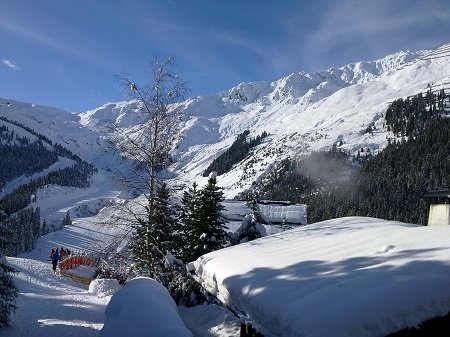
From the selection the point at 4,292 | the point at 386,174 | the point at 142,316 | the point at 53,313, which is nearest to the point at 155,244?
the point at 53,313

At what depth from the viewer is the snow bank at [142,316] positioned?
5.99 meters

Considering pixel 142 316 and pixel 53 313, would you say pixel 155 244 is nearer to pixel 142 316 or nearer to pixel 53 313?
pixel 53 313

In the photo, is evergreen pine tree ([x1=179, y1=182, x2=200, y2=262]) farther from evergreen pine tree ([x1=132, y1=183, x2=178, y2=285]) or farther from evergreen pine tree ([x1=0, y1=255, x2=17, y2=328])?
evergreen pine tree ([x1=0, y1=255, x2=17, y2=328])

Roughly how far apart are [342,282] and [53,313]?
11.8 meters

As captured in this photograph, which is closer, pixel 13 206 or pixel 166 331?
pixel 166 331

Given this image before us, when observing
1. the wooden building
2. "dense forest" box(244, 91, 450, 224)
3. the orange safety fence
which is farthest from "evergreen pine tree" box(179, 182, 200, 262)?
"dense forest" box(244, 91, 450, 224)

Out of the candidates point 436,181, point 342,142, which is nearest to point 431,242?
point 436,181

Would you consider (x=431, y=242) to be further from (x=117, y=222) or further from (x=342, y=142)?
(x=342, y=142)

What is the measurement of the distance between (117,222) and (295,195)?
140 meters

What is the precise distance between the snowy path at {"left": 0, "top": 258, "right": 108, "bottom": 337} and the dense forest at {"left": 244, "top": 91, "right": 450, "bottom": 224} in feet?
321

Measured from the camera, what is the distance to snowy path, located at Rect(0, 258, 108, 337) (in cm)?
1195

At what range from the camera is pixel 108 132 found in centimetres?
1320

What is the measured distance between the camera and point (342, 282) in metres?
5.51

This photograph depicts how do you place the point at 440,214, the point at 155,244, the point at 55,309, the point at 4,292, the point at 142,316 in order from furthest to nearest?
1. the point at 155,244
2. the point at 55,309
3. the point at 4,292
4. the point at 440,214
5. the point at 142,316
